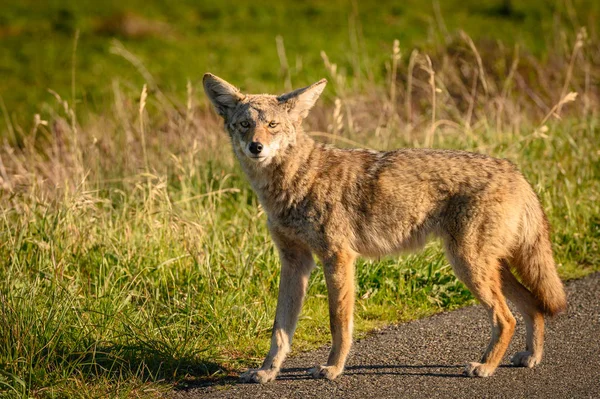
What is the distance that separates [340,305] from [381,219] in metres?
0.68

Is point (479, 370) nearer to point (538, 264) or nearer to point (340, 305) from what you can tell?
point (538, 264)

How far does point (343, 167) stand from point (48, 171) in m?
4.19

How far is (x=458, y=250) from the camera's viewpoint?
5.34 m

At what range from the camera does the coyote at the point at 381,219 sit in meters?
5.32

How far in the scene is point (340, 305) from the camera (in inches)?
211

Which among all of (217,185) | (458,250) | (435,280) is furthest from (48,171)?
(458,250)

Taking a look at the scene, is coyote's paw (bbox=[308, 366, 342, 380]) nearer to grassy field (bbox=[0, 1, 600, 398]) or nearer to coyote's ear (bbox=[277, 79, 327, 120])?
grassy field (bbox=[0, 1, 600, 398])

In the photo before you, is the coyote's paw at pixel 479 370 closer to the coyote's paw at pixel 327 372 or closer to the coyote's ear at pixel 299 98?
the coyote's paw at pixel 327 372

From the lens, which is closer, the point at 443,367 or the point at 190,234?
the point at 443,367

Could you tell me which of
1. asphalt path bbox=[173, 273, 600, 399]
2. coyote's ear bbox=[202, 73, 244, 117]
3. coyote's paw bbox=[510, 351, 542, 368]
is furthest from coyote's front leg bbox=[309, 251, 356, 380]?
coyote's ear bbox=[202, 73, 244, 117]

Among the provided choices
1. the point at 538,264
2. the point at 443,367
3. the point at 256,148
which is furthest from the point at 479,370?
the point at 256,148

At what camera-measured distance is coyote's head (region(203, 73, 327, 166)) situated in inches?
221

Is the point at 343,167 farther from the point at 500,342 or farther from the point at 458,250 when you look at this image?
the point at 500,342

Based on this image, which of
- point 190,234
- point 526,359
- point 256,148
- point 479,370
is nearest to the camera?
point 479,370
